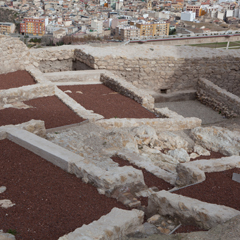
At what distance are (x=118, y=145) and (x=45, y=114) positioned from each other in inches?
84.9

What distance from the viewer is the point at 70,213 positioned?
13.6ft

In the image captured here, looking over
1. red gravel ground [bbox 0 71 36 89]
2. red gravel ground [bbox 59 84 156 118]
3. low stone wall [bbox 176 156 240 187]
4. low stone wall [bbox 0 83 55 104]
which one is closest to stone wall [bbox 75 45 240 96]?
red gravel ground [bbox 59 84 156 118]

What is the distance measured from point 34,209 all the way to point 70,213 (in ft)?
1.46

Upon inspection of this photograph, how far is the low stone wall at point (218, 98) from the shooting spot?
11.3 metres

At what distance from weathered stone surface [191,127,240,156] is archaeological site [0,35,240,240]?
0.08 feet

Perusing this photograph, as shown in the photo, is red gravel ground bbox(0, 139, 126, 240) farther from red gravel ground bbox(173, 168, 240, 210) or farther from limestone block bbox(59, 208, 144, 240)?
red gravel ground bbox(173, 168, 240, 210)

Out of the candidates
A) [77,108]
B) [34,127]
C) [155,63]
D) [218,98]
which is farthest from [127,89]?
[34,127]

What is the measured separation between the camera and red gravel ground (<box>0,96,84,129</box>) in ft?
25.2

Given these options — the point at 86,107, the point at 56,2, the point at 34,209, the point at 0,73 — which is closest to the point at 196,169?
the point at 34,209

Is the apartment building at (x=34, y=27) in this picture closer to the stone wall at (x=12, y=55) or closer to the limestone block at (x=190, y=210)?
the stone wall at (x=12, y=55)

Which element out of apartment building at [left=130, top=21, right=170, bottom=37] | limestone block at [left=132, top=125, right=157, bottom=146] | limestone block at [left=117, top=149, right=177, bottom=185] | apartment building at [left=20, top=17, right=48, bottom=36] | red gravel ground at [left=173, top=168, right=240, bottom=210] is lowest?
apartment building at [left=20, top=17, right=48, bottom=36]

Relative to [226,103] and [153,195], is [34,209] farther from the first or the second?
[226,103]

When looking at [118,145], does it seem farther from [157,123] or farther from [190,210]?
[190,210]

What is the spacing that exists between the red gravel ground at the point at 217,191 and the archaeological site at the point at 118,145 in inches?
0.6
